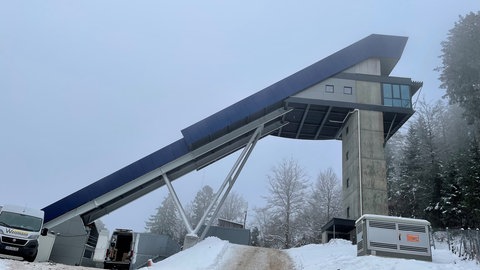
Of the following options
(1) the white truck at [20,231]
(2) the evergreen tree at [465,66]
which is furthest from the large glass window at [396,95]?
(1) the white truck at [20,231]

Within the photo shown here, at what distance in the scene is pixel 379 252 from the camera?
17.3 m

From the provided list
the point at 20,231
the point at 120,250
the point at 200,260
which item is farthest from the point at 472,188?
the point at 20,231

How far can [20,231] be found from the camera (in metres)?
20.9

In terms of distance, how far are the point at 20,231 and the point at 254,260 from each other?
12.4 metres

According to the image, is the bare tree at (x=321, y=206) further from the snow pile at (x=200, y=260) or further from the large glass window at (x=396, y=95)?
the snow pile at (x=200, y=260)

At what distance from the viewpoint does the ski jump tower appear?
33.8 m

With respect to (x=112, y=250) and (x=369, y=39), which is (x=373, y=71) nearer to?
(x=369, y=39)

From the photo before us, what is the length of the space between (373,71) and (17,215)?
30787 millimetres

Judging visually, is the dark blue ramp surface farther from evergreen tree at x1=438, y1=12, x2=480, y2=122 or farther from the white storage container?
the white storage container

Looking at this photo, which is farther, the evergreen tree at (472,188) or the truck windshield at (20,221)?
the evergreen tree at (472,188)

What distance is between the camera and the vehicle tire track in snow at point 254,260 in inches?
798

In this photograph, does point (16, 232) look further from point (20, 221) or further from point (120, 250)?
point (120, 250)

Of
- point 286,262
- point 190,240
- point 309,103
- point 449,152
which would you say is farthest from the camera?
point 449,152

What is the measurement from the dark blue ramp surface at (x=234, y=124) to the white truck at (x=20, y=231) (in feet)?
36.1
